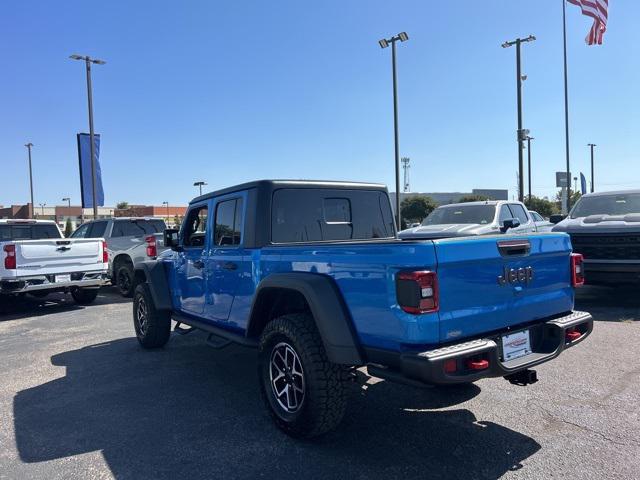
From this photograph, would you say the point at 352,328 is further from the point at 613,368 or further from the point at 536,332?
the point at 613,368

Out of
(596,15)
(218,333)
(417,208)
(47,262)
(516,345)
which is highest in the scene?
(596,15)

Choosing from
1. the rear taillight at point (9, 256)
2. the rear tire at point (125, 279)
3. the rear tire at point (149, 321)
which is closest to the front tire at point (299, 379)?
the rear tire at point (149, 321)

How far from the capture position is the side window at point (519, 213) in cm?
1228

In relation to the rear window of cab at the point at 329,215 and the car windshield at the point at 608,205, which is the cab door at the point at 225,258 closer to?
the rear window of cab at the point at 329,215

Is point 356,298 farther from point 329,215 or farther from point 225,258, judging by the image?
point 225,258

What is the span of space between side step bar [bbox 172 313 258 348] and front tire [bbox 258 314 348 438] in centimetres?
25

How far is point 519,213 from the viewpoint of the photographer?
12531mm

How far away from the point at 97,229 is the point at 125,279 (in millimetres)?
1634

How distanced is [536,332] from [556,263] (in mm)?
609

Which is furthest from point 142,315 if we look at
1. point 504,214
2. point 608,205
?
point 608,205

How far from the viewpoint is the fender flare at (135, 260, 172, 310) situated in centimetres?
610

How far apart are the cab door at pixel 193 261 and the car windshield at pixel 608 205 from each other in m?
7.80

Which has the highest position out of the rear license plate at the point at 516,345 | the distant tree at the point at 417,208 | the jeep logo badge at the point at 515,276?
the distant tree at the point at 417,208

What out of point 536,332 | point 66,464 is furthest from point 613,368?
point 66,464
